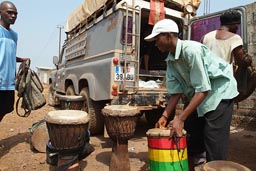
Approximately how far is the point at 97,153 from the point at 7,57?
1.90m

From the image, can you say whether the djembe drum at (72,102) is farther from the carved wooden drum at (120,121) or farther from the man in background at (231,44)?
the man in background at (231,44)

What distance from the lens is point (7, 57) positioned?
11.1 feet

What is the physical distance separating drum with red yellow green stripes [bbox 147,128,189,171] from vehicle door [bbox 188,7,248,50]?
7.12 feet

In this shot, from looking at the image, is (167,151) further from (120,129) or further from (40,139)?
(40,139)

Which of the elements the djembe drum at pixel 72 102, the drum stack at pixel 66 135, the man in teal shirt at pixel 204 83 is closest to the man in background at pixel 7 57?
the djembe drum at pixel 72 102

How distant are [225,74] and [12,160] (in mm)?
2969

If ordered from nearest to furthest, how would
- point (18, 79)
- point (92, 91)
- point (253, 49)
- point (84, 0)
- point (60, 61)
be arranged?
point (18, 79) → point (92, 91) → point (253, 49) → point (84, 0) → point (60, 61)

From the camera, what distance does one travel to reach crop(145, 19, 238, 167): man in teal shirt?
1.93 metres

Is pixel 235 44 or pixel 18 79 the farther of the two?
pixel 18 79

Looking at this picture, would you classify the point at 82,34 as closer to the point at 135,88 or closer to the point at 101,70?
the point at 101,70

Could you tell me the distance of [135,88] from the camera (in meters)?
3.82

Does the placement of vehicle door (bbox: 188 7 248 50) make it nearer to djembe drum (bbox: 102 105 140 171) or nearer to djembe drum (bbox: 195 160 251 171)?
djembe drum (bbox: 102 105 140 171)


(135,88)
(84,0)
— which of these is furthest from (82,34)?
(135,88)

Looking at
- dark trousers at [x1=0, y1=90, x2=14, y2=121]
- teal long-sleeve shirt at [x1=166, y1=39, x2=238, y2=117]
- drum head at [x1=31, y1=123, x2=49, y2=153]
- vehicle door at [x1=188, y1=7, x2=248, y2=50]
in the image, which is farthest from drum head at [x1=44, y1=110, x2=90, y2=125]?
vehicle door at [x1=188, y1=7, x2=248, y2=50]
